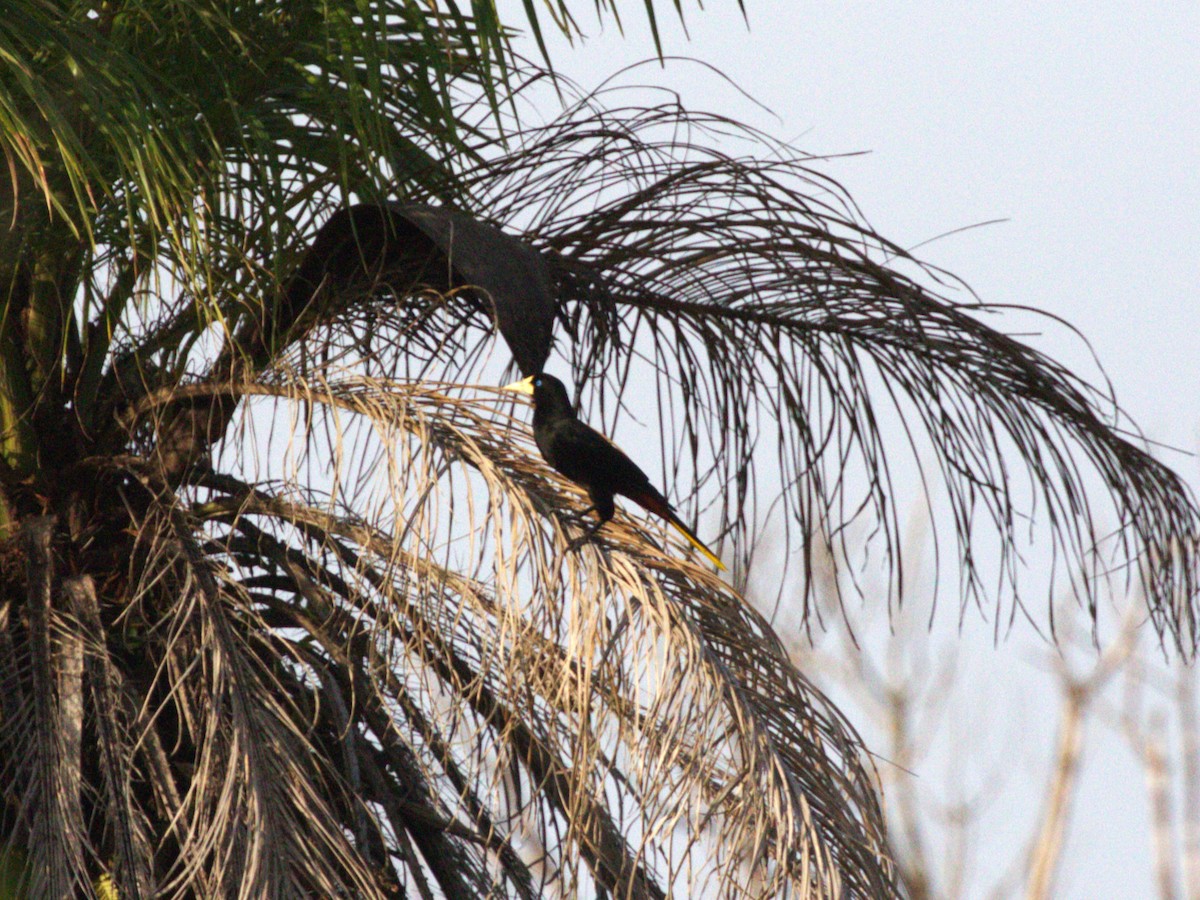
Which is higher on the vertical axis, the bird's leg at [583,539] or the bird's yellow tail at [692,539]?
the bird's yellow tail at [692,539]

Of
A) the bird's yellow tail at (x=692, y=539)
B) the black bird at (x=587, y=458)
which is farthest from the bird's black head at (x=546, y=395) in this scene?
the bird's yellow tail at (x=692, y=539)

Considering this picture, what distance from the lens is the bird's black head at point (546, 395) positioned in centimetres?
334

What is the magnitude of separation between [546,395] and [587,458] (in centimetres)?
19

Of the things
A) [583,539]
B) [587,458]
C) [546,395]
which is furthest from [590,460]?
[583,539]

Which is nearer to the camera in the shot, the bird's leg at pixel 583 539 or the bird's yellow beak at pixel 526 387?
the bird's leg at pixel 583 539

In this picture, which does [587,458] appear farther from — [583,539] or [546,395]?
[583,539]

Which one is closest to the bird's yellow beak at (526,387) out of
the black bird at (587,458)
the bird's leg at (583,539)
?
the black bird at (587,458)

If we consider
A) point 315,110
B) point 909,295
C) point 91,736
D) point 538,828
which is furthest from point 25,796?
point 909,295

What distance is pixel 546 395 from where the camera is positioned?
3375 mm

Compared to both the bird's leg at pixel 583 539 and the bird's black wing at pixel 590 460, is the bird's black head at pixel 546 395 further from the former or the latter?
the bird's leg at pixel 583 539

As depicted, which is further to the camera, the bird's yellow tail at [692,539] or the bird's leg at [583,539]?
the bird's yellow tail at [692,539]

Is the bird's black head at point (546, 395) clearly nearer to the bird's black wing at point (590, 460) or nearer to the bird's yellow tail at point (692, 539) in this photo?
the bird's black wing at point (590, 460)

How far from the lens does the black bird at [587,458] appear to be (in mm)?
3252

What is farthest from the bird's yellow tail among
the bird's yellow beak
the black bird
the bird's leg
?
the bird's yellow beak
